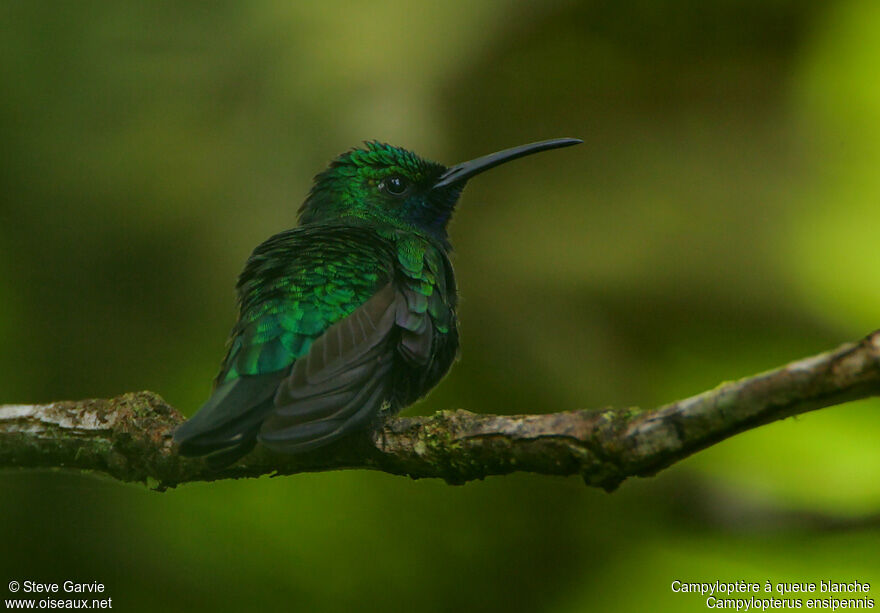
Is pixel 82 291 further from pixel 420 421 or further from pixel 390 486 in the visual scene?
pixel 420 421

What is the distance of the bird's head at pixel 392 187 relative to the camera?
4.92m

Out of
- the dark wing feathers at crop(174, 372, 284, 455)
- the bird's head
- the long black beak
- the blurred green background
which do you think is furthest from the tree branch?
the long black beak

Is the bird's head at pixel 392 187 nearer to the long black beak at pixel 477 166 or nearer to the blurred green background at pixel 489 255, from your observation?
the long black beak at pixel 477 166

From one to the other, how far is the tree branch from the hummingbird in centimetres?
23

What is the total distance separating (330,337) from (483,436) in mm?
871

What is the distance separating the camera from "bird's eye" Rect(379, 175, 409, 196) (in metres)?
4.95

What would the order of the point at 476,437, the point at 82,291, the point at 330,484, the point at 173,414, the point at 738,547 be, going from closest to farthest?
1. the point at 476,437
2. the point at 173,414
3. the point at 738,547
4. the point at 330,484
5. the point at 82,291

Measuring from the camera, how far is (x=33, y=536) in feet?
18.8

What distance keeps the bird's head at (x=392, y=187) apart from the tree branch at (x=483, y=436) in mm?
1657

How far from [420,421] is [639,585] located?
7.85ft

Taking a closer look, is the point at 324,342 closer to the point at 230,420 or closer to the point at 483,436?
the point at 230,420

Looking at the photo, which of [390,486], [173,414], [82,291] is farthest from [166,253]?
[173,414]

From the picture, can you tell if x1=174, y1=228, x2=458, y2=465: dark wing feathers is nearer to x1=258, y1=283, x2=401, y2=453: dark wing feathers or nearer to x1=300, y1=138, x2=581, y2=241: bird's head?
x1=258, y1=283, x2=401, y2=453: dark wing feathers

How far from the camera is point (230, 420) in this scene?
10.4 ft
